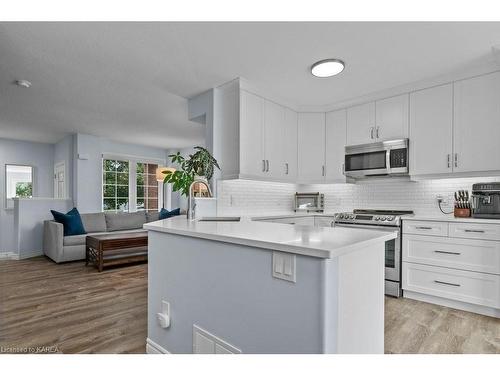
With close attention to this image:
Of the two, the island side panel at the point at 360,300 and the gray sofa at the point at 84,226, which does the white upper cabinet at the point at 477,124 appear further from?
the gray sofa at the point at 84,226

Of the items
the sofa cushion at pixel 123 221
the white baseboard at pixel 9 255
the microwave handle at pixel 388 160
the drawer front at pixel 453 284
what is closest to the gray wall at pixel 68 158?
the sofa cushion at pixel 123 221

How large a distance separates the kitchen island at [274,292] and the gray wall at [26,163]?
592 centimetres

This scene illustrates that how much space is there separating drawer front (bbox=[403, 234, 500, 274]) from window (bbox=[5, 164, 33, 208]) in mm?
7352

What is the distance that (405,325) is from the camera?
242cm

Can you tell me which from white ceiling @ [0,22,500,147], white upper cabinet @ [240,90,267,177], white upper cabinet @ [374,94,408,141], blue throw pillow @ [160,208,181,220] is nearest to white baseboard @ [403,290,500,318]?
white upper cabinet @ [374,94,408,141]

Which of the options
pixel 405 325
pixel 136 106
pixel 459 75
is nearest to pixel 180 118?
pixel 136 106

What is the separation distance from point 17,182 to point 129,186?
224 centimetres

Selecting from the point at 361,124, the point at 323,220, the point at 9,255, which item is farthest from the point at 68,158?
the point at 361,124

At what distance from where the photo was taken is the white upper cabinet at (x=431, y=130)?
10.3 feet

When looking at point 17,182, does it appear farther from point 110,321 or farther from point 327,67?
point 327,67

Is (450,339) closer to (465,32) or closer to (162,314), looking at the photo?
(162,314)

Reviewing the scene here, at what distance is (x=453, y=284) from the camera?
2.83 metres

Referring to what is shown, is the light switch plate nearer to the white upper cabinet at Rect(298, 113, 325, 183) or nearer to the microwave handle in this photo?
the microwave handle
